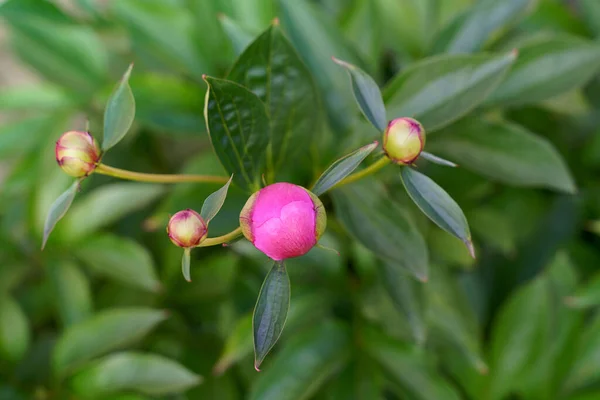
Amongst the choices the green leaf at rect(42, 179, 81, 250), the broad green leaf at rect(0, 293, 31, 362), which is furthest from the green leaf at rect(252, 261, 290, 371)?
the broad green leaf at rect(0, 293, 31, 362)

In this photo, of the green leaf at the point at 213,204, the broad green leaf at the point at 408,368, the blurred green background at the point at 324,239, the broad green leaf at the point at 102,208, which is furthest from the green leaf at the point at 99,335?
Answer: the green leaf at the point at 213,204

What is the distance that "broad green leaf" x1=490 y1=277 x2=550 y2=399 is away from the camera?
0.66 meters

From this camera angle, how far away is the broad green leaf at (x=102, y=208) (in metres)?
0.64

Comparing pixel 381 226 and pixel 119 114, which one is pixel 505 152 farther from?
pixel 119 114

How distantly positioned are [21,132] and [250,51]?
504mm

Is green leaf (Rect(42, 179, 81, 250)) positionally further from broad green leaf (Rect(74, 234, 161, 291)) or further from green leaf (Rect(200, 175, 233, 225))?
broad green leaf (Rect(74, 234, 161, 291))

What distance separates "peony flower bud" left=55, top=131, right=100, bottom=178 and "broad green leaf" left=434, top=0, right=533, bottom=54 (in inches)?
14.6

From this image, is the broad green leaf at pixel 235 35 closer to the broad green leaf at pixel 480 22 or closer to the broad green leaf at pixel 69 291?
the broad green leaf at pixel 480 22

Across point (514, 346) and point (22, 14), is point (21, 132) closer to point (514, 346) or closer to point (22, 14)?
point (22, 14)

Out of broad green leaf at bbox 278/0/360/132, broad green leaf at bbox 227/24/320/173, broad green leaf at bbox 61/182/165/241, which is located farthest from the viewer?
broad green leaf at bbox 61/182/165/241

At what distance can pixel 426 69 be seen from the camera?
451 millimetres

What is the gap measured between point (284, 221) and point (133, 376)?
0.37m

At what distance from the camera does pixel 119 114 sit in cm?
33

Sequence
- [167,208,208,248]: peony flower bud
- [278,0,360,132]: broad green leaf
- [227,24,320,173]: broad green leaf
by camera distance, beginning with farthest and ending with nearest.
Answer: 1. [278,0,360,132]: broad green leaf
2. [227,24,320,173]: broad green leaf
3. [167,208,208,248]: peony flower bud
